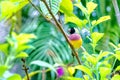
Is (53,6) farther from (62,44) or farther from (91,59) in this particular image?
(62,44)

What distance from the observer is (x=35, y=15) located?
2.06 metres

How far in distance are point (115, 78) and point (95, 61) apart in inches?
1.4

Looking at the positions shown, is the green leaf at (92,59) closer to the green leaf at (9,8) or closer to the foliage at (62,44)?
the foliage at (62,44)

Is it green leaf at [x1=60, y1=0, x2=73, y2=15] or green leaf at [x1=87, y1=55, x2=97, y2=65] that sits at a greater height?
green leaf at [x1=60, y1=0, x2=73, y2=15]

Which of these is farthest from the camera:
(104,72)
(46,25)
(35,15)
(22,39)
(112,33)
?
(35,15)

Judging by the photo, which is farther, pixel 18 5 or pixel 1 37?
pixel 1 37

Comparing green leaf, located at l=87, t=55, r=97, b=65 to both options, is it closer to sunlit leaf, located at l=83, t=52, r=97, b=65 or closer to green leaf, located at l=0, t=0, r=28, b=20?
sunlit leaf, located at l=83, t=52, r=97, b=65

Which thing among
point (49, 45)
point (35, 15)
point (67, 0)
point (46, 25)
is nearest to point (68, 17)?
point (67, 0)

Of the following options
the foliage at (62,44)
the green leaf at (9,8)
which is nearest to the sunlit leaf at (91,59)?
the foliage at (62,44)

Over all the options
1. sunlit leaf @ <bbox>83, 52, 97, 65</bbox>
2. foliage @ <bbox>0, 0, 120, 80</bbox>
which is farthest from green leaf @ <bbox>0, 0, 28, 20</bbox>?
sunlit leaf @ <bbox>83, 52, 97, 65</bbox>

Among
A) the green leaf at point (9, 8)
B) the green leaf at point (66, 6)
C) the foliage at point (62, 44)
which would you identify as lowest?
the foliage at point (62, 44)

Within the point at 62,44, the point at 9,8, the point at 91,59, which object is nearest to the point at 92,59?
the point at 91,59

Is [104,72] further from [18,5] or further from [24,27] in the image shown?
[24,27]

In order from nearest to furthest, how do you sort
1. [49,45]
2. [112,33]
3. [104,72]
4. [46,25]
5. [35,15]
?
1. [104,72]
2. [112,33]
3. [49,45]
4. [46,25]
5. [35,15]
